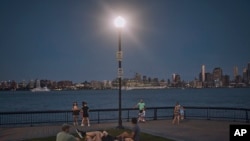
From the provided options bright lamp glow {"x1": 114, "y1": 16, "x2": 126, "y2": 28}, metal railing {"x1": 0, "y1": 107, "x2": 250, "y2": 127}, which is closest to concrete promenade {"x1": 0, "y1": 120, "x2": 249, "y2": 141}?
metal railing {"x1": 0, "y1": 107, "x2": 250, "y2": 127}

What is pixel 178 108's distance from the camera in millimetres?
25641

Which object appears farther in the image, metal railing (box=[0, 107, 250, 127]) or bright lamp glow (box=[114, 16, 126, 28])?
metal railing (box=[0, 107, 250, 127])

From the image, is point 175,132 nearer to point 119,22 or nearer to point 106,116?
point 119,22

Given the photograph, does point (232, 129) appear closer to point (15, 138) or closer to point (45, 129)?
point (15, 138)

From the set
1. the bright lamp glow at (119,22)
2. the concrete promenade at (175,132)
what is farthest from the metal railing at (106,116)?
the bright lamp glow at (119,22)

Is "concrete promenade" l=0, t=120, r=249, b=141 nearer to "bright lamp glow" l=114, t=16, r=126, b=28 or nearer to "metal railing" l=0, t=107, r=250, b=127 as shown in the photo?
"metal railing" l=0, t=107, r=250, b=127

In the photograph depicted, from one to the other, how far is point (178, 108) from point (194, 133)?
5.65 m

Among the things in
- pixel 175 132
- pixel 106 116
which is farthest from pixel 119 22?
pixel 106 116

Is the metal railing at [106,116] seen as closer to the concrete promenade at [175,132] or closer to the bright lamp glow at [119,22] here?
the concrete promenade at [175,132]

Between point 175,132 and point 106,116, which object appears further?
point 106,116

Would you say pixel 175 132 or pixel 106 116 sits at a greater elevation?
pixel 175 132

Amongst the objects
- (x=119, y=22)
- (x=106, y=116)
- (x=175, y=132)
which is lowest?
(x=106, y=116)

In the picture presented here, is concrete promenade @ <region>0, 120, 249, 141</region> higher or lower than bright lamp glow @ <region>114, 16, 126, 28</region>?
lower

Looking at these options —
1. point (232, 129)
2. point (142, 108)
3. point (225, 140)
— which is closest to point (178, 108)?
point (142, 108)
